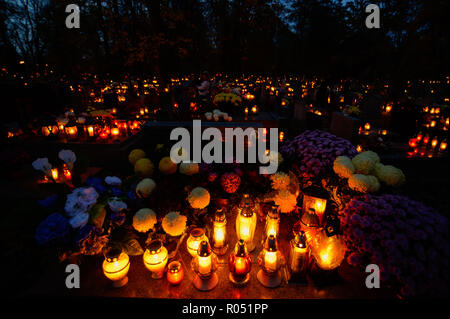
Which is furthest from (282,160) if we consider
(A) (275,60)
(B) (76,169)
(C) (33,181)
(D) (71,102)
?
(A) (275,60)

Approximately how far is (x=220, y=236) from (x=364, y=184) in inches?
66.0

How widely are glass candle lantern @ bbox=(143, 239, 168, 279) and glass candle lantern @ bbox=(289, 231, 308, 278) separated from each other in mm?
1274

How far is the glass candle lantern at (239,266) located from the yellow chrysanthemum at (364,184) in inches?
55.0

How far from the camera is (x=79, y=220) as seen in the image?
192 centimetres

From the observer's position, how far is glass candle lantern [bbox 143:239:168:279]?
216 centimetres

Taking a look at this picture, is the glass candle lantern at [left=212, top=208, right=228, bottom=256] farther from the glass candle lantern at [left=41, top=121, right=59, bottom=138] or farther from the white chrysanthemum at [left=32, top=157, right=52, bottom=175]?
the glass candle lantern at [left=41, top=121, right=59, bottom=138]

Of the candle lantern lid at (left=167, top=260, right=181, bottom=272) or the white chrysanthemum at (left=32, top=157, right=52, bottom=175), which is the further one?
the white chrysanthemum at (left=32, top=157, right=52, bottom=175)

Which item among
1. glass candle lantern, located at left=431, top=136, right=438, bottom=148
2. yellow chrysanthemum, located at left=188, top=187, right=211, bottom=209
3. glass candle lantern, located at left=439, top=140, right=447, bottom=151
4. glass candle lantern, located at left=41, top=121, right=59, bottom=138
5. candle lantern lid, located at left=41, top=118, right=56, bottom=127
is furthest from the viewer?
glass candle lantern, located at left=431, top=136, right=438, bottom=148

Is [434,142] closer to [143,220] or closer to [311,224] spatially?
[311,224]

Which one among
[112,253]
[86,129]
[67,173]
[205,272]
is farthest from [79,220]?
[86,129]

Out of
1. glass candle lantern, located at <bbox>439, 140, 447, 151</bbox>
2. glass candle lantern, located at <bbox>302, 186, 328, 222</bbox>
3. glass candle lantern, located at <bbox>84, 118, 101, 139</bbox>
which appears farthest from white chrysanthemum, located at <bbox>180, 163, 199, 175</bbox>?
glass candle lantern, located at <bbox>439, 140, 447, 151</bbox>

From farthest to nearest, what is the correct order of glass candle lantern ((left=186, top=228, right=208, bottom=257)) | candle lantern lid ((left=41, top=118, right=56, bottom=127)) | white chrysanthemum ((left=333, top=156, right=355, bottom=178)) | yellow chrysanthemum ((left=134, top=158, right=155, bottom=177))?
1. candle lantern lid ((left=41, top=118, right=56, bottom=127))
2. yellow chrysanthemum ((left=134, top=158, right=155, bottom=177))
3. white chrysanthemum ((left=333, top=156, right=355, bottom=178))
4. glass candle lantern ((left=186, top=228, right=208, bottom=257))

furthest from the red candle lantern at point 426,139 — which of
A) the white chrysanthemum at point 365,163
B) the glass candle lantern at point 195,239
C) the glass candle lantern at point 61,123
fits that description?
the glass candle lantern at point 61,123
